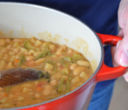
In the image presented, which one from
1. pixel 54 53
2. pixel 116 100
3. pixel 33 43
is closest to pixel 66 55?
pixel 54 53

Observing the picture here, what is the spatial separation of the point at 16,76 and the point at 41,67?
143 millimetres

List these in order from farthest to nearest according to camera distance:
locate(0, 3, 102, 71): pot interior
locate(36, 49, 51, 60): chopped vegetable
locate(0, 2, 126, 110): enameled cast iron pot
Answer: locate(36, 49, 51, 60): chopped vegetable → locate(0, 3, 102, 71): pot interior → locate(0, 2, 126, 110): enameled cast iron pot

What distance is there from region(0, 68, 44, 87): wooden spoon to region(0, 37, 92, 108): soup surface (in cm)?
2

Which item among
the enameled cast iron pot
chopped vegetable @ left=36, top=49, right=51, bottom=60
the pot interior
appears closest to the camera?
the enameled cast iron pot

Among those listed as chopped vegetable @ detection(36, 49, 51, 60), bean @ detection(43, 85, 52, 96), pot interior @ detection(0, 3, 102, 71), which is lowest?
chopped vegetable @ detection(36, 49, 51, 60)

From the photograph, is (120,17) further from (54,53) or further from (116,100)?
(116,100)

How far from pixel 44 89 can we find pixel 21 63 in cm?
22

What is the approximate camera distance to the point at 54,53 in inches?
44.2

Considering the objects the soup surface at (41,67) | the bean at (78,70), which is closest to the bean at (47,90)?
the soup surface at (41,67)

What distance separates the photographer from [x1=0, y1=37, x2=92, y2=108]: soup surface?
90 centimetres

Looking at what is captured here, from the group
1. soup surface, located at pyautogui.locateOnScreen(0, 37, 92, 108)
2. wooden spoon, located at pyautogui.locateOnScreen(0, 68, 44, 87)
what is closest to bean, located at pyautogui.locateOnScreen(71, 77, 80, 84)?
soup surface, located at pyautogui.locateOnScreen(0, 37, 92, 108)

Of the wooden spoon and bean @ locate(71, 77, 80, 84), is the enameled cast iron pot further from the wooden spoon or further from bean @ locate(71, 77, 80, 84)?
the wooden spoon

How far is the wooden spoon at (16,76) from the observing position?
945 millimetres

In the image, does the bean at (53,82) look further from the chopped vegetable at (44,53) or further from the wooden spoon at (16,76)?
the chopped vegetable at (44,53)
